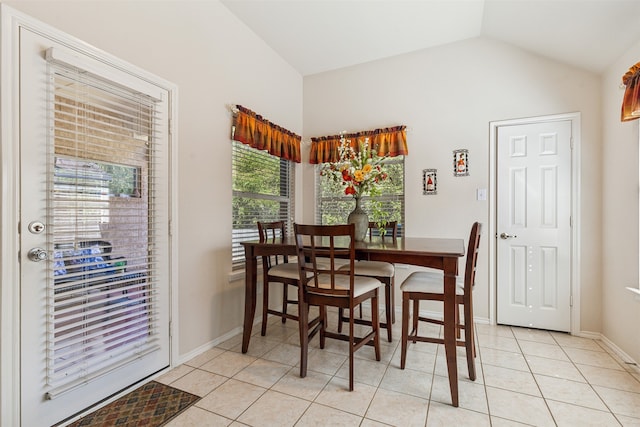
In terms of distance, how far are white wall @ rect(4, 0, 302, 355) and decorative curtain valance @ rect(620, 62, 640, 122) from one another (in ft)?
9.74

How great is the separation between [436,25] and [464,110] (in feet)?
2.91

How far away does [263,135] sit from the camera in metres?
3.05

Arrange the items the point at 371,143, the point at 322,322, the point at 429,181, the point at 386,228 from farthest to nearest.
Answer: the point at 371,143
the point at 429,181
the point at 386,228
the point at 322,322

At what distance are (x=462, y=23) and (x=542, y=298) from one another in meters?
2.80

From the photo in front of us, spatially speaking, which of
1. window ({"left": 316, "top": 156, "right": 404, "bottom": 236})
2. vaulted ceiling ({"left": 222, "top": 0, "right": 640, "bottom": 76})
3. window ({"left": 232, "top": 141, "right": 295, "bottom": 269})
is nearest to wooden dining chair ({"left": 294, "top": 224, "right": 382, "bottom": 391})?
window ({"left": 232, "top": 141, "right": 295, "bottom": 269})

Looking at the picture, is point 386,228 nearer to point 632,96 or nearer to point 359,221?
point 359,221

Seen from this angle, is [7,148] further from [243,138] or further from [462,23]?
[462,23]

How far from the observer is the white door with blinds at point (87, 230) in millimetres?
1470

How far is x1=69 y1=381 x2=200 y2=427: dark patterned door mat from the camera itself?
1610mm

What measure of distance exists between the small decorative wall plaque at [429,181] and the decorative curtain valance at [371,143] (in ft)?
1.07

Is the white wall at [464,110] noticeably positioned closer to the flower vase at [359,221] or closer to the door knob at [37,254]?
the flower vase at [359,221]

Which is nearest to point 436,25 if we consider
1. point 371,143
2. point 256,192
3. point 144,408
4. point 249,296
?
point 371,143

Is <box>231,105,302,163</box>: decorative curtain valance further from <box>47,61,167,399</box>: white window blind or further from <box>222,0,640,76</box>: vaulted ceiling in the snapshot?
<box>222,0,640,76</box>: vaulted ceiling

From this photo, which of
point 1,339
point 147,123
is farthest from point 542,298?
point 1,339
